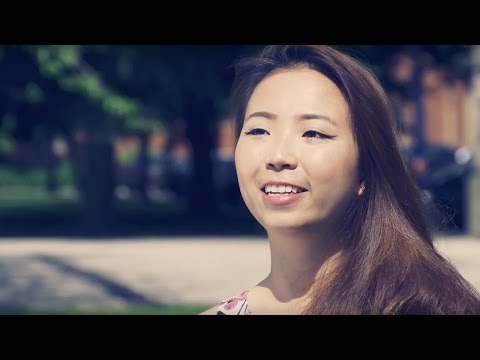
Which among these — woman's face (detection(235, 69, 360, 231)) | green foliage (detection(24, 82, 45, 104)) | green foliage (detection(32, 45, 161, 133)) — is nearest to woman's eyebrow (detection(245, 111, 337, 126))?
woman's face (detection(235, 69, 360, 231))

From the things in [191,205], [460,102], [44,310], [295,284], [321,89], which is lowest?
[295,284]

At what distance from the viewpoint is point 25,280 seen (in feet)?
36.3

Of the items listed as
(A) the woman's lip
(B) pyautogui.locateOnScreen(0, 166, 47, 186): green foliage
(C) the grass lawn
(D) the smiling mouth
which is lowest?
(A) the woman's lip

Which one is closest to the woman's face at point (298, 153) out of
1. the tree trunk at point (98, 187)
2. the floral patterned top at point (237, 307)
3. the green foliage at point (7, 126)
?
the floral patterned top at point (237, 307)

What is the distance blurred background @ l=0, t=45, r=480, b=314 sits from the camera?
10500mm

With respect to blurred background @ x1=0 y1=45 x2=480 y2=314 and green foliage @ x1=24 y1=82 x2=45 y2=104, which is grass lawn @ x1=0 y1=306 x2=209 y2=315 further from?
green foliage @ x1=24 y1=82 x2=45 y2=104

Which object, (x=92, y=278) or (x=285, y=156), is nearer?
(x=285, y=156)

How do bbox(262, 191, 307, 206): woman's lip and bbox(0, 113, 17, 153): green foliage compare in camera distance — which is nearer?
bbox(262, 191, 307, 206): woman's lip

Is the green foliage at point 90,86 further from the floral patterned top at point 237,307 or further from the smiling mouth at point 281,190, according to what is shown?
the smiling mouth at point 281,190

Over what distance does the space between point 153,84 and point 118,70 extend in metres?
0.82

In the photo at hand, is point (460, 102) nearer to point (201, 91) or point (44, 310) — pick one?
point (201, 91)

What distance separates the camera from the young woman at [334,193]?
7.34 ft

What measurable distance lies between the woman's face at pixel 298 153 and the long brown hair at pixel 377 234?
37mm
